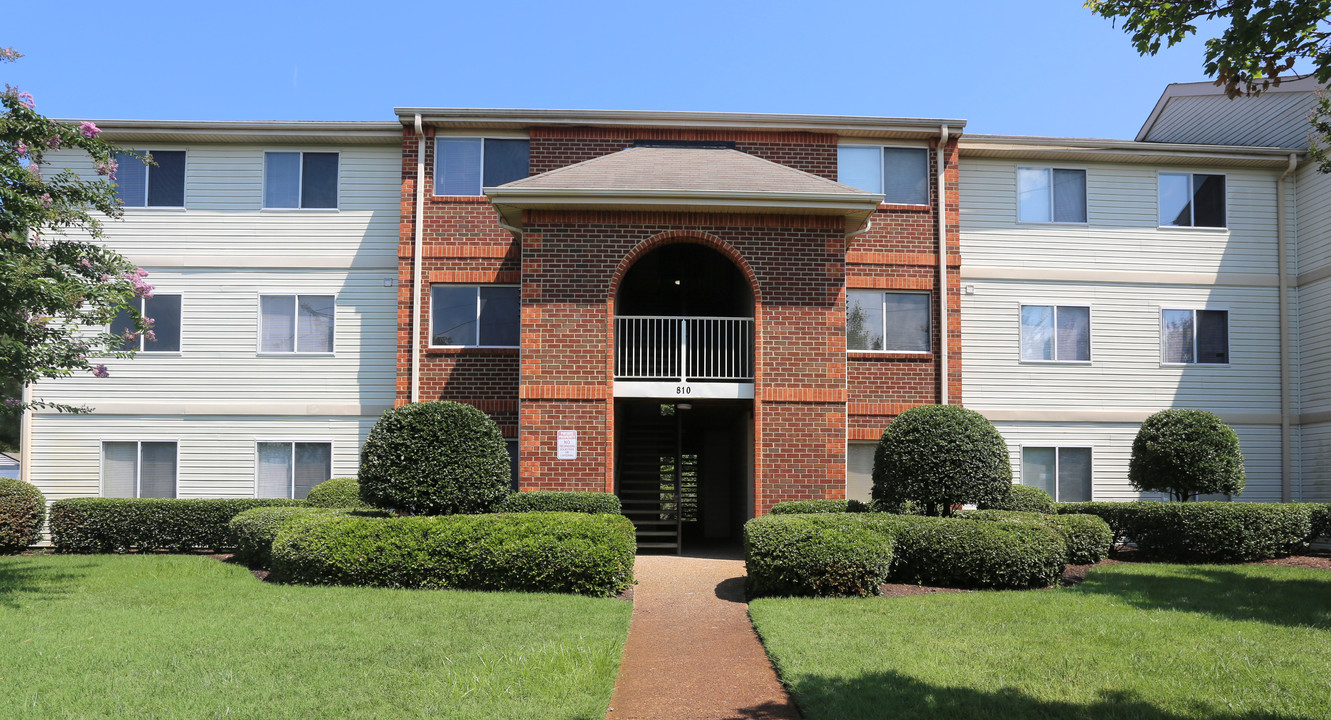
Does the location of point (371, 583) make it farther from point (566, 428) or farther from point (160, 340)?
point (160, 340)

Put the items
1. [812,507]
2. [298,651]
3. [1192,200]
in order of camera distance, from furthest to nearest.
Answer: [1192,200] < [812,507] < [298,651]

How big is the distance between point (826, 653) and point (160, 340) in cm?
1407

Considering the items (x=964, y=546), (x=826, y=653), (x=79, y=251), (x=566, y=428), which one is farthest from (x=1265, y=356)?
(x=79, y=251)

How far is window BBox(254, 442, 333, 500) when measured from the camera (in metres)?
17.0

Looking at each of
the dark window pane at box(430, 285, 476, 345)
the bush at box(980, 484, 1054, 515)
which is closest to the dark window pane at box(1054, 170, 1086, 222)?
the bush at box(980, 484, 1054, 515)

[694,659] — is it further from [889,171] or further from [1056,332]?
[1056,332]

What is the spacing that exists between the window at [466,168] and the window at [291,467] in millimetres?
5077

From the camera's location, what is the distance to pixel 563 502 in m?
13.9

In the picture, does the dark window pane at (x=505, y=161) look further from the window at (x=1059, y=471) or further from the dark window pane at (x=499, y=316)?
the window at (x=1059, y=471)

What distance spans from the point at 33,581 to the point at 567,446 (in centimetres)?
698

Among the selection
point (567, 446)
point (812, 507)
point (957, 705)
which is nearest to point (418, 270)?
point (567, 446)

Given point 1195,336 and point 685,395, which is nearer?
point 685,395

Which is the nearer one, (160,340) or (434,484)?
(434,484)

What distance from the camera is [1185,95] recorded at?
69.4ft
